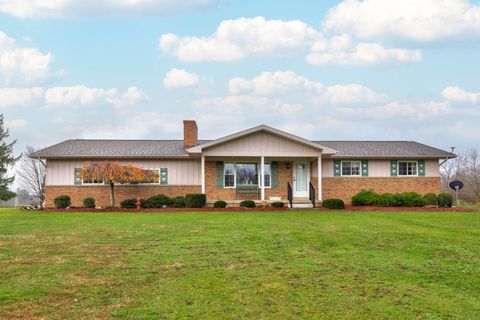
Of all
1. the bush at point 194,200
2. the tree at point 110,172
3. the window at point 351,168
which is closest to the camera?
the tree at point 110,172

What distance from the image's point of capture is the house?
23.1 meters

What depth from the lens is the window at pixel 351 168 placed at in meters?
25.3

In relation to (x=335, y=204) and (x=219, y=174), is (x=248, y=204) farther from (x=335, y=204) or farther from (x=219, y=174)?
(x=335, y=204)

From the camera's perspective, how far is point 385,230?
1234cm

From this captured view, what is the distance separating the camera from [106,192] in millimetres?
24062

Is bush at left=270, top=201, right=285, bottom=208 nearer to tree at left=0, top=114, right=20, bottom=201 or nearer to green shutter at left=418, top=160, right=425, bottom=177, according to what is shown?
green shutter at left=418, top=160, right=425, bottom=177

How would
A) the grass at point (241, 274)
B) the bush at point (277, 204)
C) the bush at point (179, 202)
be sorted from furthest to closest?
the bush at point (179, 202), the bush at point (277, 204), the grass at point (241, 274)

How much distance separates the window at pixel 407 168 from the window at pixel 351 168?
7.53 ft

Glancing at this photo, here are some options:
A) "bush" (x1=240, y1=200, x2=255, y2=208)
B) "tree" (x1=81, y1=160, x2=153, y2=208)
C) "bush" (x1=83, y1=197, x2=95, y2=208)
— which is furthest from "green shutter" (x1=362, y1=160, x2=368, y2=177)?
"bush" (x1=83, y1=197, x2=95, y2=208)

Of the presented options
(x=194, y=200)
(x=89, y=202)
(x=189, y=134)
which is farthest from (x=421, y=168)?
(x=89, y=202)

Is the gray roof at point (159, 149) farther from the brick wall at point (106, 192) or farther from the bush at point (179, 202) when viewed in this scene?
the bush at point (179, 202)

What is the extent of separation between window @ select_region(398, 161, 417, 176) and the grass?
44.0ft

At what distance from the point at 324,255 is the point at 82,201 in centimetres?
1801

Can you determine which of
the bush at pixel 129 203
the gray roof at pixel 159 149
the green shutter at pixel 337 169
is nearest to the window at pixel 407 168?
the gray roof at pixel 159 149
